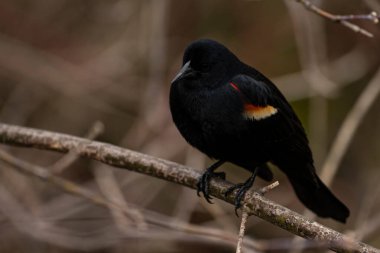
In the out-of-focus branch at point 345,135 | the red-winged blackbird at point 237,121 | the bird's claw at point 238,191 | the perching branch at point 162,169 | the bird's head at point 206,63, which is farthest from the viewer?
the out-of-focus branch at point 345,135

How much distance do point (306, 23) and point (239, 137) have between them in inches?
63.5

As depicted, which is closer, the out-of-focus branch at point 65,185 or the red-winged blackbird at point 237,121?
the red-winged blackbird at point 237,121

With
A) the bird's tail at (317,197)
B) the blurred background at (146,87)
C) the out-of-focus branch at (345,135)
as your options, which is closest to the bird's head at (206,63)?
the bird's tail at (317,197)

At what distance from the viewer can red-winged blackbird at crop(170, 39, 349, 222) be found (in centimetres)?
311

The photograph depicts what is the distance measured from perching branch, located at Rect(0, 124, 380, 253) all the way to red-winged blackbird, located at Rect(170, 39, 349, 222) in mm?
133

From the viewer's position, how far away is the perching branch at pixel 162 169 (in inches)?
98.3

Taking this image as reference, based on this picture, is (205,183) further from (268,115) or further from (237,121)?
(268,115)

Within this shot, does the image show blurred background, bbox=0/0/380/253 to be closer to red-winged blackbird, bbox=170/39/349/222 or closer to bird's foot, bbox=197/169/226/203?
red-winged blackbird, bbox=170/39/349/222

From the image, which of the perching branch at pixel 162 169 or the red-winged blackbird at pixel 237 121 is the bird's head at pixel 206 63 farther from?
the perching branch at pixel 162 169

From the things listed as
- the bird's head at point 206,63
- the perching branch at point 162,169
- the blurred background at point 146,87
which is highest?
the bird's head at point 206,63

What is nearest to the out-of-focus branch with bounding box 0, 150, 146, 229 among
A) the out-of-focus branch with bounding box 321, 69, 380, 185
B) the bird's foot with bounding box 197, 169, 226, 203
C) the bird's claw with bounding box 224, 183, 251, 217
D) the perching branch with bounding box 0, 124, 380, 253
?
the perching branch with bounding box 0, 124, 380, 253

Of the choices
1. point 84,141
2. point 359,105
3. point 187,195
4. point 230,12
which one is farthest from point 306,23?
point 84,141

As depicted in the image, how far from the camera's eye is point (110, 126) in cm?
557

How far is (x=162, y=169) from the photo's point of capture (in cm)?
299
